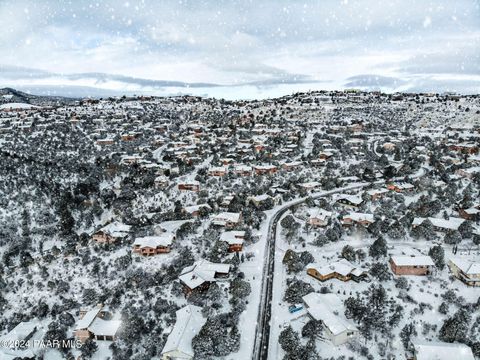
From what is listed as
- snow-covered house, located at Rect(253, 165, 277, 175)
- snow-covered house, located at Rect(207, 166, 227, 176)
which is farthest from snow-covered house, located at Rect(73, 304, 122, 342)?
snow-covered house, located at Rect(253, 165, 277, 175)

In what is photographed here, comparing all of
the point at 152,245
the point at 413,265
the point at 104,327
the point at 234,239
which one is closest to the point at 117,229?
the point at 152,245

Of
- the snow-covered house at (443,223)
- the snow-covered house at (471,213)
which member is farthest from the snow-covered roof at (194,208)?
the snow-covered house at (471,213)

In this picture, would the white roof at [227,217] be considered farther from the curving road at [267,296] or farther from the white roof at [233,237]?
the curving road at [267,296]

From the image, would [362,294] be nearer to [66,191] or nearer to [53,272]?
[53,272]

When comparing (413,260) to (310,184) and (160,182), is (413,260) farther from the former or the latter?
(160,182)

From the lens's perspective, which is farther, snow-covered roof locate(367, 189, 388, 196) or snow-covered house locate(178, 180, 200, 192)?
snow-covered house locate(178, 180, 200, 192)

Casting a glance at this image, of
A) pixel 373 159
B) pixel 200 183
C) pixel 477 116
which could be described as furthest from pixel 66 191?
pixel 477 116

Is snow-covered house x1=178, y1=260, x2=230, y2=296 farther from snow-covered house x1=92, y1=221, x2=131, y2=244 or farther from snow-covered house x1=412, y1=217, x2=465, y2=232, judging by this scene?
snow-covered house x1=412, y1=217, x2=465, y2=232
